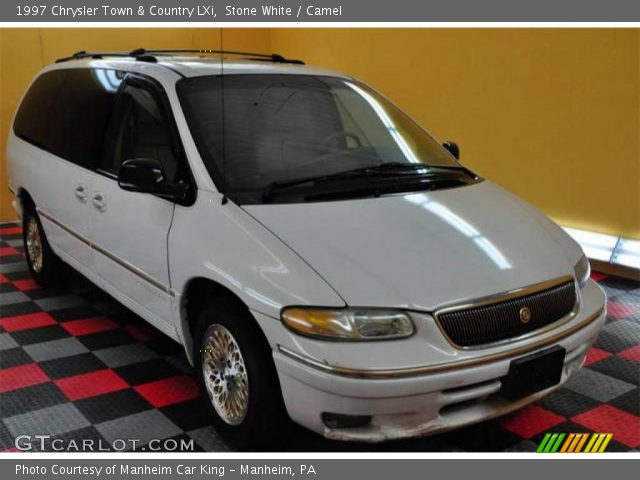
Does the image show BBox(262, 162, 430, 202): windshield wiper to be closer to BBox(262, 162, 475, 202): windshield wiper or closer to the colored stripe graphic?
BBox(262, 162, 475, 202): windshield wiper

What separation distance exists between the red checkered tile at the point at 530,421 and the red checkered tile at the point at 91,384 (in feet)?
5.36

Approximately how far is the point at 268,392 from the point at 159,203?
3.04 feet

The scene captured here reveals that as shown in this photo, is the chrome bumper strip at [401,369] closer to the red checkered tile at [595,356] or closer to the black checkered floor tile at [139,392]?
the black checkered floor tile at [139,392]

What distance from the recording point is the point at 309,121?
292cm

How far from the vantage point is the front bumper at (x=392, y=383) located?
1.93 metres

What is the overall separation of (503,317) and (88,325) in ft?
7.94

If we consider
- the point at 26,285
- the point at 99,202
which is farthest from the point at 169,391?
the point at 26,285

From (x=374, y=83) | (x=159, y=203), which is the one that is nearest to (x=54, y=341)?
(x=159, y=203)

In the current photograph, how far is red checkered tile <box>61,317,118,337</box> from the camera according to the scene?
3572 millimetres

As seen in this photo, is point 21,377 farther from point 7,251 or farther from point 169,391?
point 7,251

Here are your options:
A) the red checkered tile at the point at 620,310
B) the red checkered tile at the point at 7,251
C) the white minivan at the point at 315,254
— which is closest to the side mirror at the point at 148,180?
the white minivan at the point at 315,254

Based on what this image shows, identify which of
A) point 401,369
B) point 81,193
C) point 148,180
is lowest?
point 401,369

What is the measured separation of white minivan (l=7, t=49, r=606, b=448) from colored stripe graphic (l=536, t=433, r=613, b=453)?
0.32 m

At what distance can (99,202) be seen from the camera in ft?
10.1
